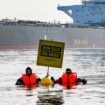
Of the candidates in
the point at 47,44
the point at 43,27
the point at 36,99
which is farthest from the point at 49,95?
the point at 43,27

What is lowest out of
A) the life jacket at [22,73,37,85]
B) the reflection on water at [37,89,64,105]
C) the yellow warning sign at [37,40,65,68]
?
the reflection on water at [37,89,64,105]

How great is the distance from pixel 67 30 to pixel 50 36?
702cm

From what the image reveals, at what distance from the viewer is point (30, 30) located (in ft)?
388

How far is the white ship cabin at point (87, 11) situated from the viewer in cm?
14812

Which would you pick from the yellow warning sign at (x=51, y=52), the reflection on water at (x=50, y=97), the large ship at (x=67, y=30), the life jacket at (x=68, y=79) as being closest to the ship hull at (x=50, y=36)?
the large ship at (x=67, y=30)

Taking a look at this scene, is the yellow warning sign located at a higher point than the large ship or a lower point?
lower

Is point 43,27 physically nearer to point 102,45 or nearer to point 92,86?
point 102,45

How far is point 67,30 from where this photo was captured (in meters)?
128

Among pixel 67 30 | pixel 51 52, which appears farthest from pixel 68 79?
pixel 67 30

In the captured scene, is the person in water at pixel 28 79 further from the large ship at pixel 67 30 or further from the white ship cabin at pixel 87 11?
the white ship cabin at pixel 87 11

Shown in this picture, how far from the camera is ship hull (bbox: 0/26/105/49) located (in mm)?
112812

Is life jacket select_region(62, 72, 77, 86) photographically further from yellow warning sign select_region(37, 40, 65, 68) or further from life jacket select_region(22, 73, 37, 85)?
life jacket select_region(22, 73, 37, 85)

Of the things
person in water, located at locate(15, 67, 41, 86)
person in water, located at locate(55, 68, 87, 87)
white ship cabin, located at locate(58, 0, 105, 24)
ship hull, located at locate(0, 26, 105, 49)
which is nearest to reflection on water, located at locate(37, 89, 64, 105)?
person in water, located at locate(15, 67, 41, 86)

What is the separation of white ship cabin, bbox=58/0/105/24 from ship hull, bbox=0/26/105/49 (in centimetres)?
1109
